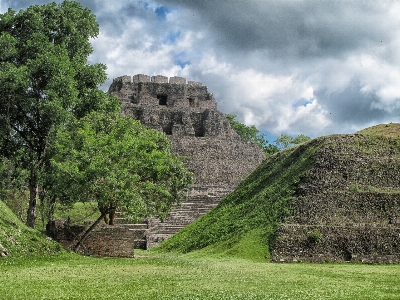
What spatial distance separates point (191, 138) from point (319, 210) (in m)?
22.1

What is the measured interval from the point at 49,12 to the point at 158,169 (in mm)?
10149

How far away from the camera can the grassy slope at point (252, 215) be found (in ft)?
69.1

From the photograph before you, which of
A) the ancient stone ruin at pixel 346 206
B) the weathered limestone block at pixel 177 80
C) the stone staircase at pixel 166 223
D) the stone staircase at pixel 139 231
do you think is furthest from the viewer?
the weathered limestone block at pixel 177 80

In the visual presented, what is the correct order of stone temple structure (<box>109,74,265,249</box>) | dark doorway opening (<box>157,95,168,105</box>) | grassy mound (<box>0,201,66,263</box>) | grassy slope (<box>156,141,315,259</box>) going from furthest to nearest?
dark doorway opening (<box>157,95,168,105</box>) → stone temple structure (<box>109,74,265,249</box>) → grassy slope (<box>156,141,315,259</box>) → grassy mound (<box>0,201,66,263</box>)

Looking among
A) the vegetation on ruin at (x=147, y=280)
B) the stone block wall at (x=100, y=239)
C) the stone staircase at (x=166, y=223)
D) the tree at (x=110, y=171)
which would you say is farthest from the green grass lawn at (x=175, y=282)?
the stone staircase at (x=166, y=223)

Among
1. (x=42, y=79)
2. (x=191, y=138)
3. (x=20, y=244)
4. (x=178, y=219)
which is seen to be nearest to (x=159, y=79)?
(x=191, y=138)

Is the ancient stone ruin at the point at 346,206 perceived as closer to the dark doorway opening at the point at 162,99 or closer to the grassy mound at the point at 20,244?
the grassy mound at the point at 20,244

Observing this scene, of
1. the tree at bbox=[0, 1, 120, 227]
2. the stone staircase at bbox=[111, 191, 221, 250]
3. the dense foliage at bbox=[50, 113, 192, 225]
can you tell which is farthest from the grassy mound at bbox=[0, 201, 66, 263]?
the stone staircase at bbox=[111, 191, 221, 250]

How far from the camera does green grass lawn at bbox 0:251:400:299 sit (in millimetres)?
9531

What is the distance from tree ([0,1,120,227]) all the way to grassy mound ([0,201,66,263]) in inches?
166

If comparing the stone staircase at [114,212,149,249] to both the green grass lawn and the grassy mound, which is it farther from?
the green grass lawn

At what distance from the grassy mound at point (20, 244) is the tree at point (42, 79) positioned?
4204 millimetres

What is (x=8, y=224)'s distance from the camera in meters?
16.7

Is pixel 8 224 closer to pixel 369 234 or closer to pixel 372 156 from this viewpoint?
pixel 369 234
